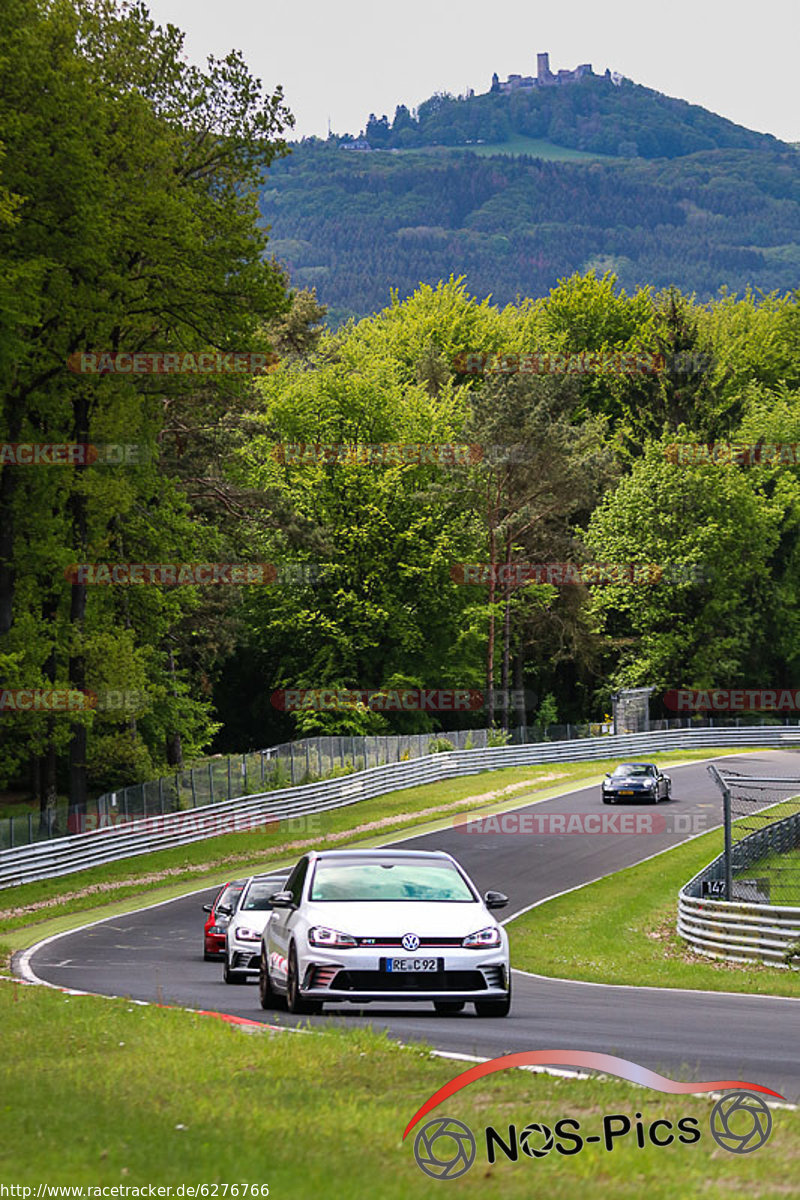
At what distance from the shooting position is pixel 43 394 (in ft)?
123

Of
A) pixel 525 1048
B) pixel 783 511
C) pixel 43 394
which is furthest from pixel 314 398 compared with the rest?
pixel 525 1048

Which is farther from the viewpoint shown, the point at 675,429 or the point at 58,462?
the point at 675,429

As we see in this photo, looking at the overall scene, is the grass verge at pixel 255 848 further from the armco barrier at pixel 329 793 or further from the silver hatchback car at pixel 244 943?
the silver hatchback car at pixel 244 943

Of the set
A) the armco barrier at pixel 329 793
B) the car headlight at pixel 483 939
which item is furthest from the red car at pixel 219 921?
the armco barrier at pixel 329 793

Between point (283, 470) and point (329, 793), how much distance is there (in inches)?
1047

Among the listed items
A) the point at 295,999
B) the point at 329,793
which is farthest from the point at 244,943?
the point at 329,793

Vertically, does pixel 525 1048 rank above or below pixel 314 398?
below

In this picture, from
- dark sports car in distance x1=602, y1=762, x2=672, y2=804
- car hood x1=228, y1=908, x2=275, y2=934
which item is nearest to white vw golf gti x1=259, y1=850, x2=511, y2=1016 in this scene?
car hood x1=228, y1=908, x2=275, y2=934

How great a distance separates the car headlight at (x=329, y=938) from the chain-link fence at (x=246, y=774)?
23.1 meters

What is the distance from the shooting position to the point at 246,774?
46.2m

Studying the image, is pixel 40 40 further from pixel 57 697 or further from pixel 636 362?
pixel 636 362

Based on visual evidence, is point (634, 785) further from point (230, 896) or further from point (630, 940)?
point (230, 896)

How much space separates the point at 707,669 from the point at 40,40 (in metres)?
57.1

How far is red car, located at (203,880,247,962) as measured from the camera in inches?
898
